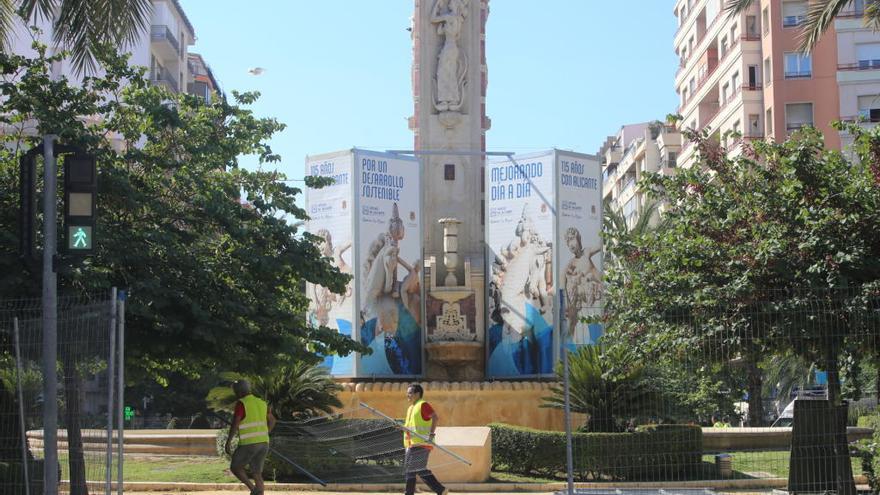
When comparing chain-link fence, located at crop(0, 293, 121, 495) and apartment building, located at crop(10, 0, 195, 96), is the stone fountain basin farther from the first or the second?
apartment building, located at crop(10, 0, 195, 96)

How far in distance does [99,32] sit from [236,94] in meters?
4.65

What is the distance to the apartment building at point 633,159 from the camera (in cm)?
7438

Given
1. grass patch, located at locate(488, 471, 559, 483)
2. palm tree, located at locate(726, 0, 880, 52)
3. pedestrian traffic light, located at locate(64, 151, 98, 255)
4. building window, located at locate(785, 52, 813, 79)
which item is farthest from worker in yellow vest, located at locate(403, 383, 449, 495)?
building window, located at locate(785, 52, 813, 79)

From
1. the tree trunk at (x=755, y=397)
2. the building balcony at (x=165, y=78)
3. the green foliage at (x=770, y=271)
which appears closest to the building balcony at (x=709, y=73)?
the tree trunk at (x=755, y=397)

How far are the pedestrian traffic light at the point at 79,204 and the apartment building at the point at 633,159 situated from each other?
5135cm

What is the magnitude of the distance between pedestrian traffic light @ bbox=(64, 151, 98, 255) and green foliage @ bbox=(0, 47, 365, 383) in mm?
5828

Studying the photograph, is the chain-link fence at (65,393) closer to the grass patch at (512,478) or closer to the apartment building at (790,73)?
the grass patch at (512,478)

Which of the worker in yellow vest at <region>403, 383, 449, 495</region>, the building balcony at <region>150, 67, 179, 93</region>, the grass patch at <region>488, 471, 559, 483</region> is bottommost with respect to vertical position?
the grass patch at <region>488, 471, 559, 483</region>

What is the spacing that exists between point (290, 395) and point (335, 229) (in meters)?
12.9

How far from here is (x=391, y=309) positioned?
1535 inches

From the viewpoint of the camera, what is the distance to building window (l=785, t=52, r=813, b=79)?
5094 cm

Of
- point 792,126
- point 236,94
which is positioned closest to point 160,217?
point 236,94

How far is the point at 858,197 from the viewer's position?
1580 centimetres

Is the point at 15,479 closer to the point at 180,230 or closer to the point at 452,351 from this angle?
the point at 180,230
